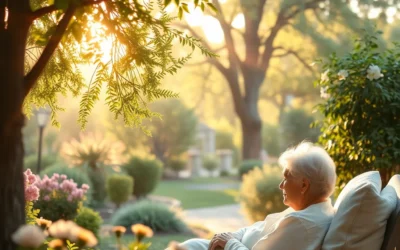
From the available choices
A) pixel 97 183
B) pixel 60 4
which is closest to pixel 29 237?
pixel 60 4

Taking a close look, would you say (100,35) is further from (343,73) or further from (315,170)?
(343,73)

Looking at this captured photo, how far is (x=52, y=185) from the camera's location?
24.7 feet

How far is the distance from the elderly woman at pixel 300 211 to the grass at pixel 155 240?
4.70m

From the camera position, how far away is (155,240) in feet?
28.9

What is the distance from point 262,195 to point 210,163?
Answer: 18.0m

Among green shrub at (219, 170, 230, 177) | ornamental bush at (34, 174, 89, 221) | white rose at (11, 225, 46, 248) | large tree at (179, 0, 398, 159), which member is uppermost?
large tree at (179, 0, 398, 159)

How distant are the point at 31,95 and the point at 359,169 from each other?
3.09 meters

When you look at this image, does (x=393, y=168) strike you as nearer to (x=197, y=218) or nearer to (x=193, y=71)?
(x=197, y=218)

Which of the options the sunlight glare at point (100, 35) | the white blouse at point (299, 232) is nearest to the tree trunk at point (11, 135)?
the sunlight glare at point (100, 35)

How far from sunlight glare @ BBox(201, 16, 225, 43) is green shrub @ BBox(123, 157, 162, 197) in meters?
5.84

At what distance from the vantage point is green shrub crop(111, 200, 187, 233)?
9.53 meters

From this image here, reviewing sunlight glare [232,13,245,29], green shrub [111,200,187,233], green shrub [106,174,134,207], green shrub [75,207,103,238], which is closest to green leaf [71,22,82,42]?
green shrub [75,207,103,238]

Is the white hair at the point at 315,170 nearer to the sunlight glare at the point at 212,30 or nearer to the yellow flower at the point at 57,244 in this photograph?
the yellow flower at the point at 57,244

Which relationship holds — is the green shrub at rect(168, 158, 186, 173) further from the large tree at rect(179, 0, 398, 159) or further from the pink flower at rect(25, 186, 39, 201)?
the pink flower at rect(25, 186, 39, 201)
